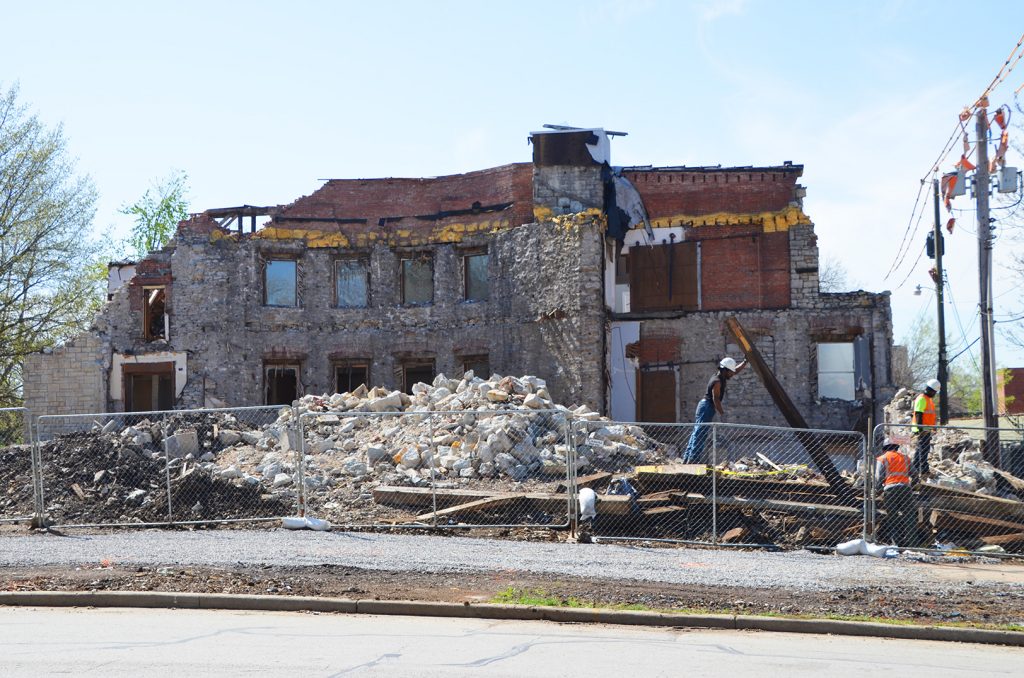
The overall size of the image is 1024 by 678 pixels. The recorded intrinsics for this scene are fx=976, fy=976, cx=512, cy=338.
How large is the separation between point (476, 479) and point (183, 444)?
645 centimetres

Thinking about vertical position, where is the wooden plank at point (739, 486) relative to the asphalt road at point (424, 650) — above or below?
above

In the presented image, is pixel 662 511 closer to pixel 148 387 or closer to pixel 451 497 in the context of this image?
pixel 451 497

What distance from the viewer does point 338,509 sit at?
49.6ft

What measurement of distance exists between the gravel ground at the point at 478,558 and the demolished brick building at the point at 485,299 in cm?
1536

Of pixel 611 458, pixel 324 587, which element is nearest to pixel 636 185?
pixel 611 458

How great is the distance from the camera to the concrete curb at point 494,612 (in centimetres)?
837

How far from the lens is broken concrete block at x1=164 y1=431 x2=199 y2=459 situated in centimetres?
1881

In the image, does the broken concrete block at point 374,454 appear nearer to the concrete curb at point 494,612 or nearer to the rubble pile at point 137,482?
the rubble pile at point 137,482

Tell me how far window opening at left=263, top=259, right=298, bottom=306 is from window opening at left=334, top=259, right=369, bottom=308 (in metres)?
1.38

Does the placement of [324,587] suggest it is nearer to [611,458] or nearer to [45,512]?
[45,512]

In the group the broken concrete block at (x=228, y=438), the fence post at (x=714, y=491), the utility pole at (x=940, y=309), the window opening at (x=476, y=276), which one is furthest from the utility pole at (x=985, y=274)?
the broken concrete block at (x=228, y=438)

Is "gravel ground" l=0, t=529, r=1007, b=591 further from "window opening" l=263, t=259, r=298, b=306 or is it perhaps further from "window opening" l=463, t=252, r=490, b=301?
"window opening" l=263, t=259, r=298, b=306

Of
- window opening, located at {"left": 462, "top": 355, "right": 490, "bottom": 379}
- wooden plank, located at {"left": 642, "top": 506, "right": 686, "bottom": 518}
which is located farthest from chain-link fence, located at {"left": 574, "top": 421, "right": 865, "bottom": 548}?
window opening, located at {"left": 462, "top": 355, "right": 490, "bottom": 379}

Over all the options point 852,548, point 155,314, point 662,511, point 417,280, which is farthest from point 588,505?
point 155,314
